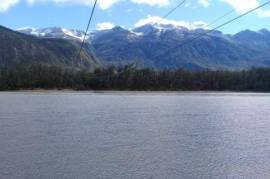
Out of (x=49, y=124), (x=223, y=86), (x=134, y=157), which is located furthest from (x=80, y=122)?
(x=223, y=86)

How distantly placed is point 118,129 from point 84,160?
16.0m

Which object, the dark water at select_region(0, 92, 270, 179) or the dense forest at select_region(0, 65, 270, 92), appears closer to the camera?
the dark water at select_region(0, 92, 270, 179)

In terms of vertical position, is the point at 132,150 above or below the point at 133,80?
below

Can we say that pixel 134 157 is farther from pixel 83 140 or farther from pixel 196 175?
pixel 83 140

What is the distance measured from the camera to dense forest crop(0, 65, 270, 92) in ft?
603

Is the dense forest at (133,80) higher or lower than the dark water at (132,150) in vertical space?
higher

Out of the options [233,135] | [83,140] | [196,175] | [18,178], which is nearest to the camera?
[18,178]

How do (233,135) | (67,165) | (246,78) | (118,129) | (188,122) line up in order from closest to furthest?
(67,165) → (233,135) → (118,129) → (188,122) → (246,78)

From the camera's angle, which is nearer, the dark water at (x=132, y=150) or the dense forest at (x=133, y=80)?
the dark water at (x=132, y=150)

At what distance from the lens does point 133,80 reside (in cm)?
18862

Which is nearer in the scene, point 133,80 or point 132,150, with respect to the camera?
point 132,150

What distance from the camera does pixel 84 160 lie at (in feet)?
84.4

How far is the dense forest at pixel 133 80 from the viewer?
183875mm

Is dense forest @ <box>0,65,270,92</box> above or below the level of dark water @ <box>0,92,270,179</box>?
above
